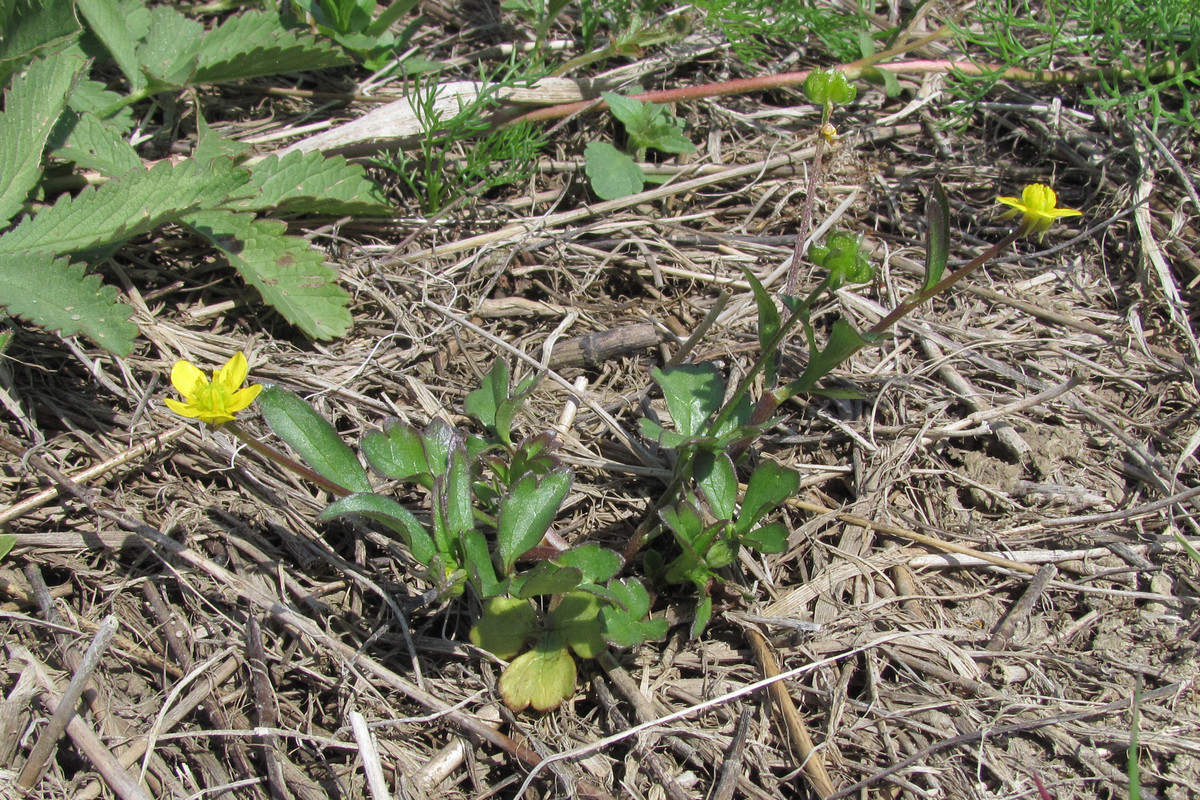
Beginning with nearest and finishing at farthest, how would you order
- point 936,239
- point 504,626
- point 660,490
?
point 936,239 → point 504,626 → point 660,490

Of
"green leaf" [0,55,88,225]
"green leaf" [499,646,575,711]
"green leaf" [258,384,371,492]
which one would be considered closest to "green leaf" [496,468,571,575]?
"green leaf" [499,646,575,711]

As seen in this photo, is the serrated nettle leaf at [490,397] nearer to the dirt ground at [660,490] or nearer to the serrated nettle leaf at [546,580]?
the dirt ground at [660,490]

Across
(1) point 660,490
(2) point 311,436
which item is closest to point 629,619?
(1) point 660,490

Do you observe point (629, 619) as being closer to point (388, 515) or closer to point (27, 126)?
point (388, 515)

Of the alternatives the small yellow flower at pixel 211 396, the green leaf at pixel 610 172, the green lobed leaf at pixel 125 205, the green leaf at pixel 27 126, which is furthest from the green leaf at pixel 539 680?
the green leaf at pixel 27 126

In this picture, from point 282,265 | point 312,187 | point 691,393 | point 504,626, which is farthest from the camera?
point 312,187

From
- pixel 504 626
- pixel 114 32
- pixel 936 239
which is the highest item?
pixel 114 32

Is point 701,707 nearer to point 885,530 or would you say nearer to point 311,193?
point 885,530
